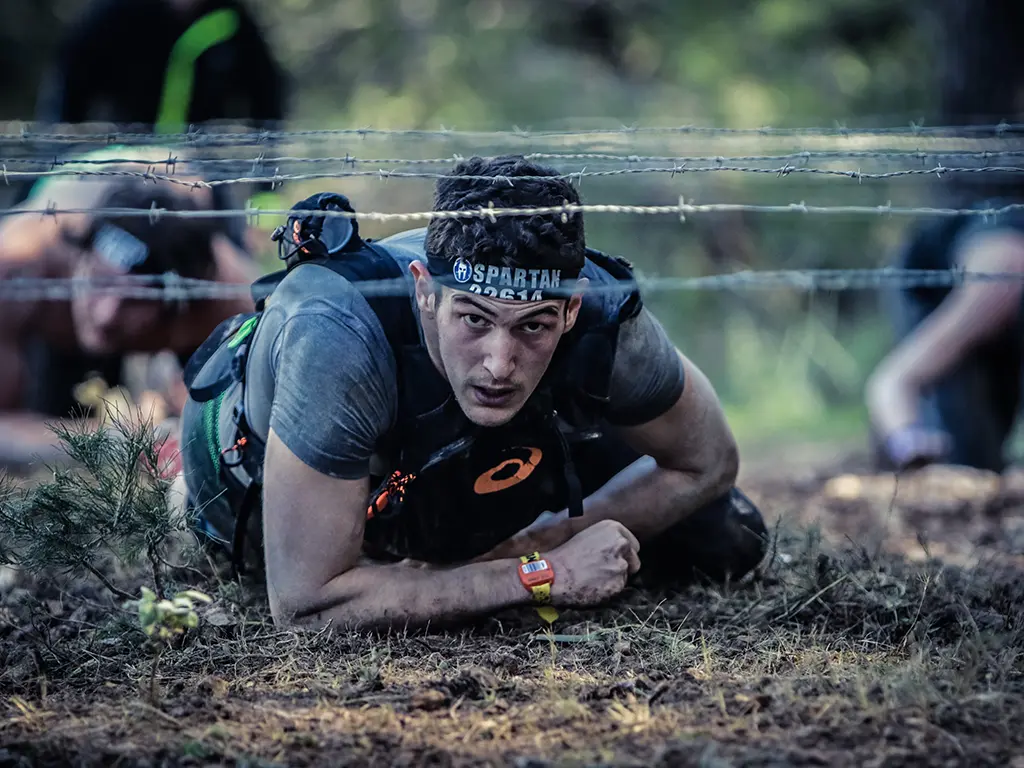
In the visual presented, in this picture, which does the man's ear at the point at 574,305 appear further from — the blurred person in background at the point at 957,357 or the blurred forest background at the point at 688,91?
the blurred forest background at the point at 688,91

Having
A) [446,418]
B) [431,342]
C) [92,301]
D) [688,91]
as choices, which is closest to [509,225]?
[431,342]

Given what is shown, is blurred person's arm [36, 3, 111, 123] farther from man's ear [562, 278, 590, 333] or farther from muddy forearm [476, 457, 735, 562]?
man's ear [562, 278, 590, 333]

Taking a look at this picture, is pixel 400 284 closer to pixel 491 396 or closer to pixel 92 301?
pixel 491 396

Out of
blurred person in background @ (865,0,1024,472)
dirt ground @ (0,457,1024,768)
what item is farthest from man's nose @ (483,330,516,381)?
blurred person in background @ (865,0,1024,472)

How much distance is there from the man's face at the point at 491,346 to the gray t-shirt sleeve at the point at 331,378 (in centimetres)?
18

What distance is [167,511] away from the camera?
11.9 ft

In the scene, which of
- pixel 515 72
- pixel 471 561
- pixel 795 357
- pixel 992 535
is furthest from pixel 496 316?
pixel 515 72

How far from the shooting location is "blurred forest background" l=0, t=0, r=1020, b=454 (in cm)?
1250

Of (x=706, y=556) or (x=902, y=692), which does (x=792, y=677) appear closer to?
(x=902, y=692)

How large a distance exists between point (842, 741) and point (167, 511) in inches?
78.4

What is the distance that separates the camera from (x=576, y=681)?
3.18 meters

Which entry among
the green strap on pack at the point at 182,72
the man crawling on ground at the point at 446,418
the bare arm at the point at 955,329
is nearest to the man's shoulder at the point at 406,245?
the man crawling on ground at the point at 446,418

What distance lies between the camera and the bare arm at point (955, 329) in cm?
680

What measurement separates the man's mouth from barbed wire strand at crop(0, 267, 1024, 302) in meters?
0.37
